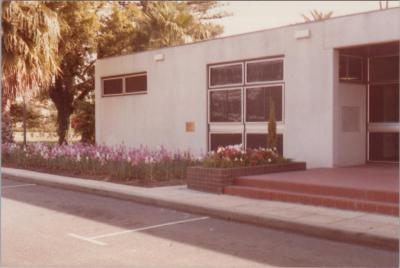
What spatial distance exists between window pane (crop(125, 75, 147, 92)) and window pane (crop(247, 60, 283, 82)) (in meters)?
5.74

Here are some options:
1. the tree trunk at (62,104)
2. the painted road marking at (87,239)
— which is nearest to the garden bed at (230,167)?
the painted road marking at (87,239)

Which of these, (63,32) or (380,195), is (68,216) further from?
(63,32)

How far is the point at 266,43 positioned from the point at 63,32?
11.2 metres

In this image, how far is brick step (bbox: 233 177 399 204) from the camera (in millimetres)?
9438

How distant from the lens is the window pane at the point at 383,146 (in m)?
15.0

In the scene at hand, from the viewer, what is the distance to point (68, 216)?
32.3ft

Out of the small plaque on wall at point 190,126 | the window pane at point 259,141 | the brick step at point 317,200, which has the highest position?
the small plaque on wall at point 190,126

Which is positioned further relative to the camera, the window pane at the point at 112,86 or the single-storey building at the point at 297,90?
the window pane at the point at 112,86

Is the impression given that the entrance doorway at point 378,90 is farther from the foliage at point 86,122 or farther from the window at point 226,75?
the foliage at point 86,122

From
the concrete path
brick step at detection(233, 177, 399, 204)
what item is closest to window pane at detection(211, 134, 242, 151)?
the concrete path

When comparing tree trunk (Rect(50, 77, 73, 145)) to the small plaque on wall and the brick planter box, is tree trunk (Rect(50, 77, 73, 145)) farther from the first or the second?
the brick planter box

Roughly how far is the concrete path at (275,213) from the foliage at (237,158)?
944mm

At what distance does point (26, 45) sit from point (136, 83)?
4.85m

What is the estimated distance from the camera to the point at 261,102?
16578 millimetres
